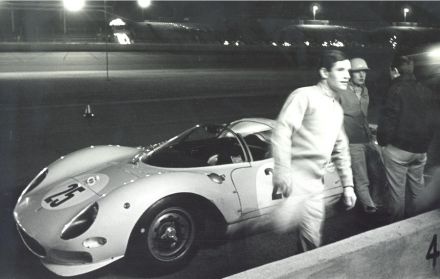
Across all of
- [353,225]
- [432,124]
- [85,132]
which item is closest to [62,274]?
[353,225]

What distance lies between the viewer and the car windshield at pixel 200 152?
4.16 m

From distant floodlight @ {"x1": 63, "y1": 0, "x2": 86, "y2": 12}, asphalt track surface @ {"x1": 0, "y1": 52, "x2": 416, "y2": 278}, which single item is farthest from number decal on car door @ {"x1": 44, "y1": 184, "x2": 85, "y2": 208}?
distant floodlight @ {"x1": 63, "y1": 0, "x2": 86, "y2": 12}

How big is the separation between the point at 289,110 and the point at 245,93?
12.4 meters

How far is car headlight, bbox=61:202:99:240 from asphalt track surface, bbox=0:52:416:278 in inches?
20.6

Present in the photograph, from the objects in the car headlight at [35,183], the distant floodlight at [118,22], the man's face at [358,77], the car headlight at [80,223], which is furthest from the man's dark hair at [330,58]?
the distant floodlight at [118,22]

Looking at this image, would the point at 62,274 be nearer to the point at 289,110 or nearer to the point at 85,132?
the point at 289,110

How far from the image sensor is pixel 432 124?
13.5 ft

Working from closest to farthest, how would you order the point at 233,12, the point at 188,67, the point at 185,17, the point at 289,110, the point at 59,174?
the point at 289,110, the point at 59,174, the point at 188,67, the point at 185,17, the point at 233,12

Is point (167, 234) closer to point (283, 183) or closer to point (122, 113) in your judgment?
point (283, 183)

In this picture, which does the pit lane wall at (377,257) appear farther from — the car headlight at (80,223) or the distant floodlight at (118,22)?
the distant floodlight at (118,22)

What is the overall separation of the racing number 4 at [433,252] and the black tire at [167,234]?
5.62 ft

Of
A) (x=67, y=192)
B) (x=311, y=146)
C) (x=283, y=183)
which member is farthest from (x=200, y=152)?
(x=283, y=183)

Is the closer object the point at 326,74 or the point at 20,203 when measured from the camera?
the point at 326,74

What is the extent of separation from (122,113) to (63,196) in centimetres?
783
